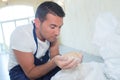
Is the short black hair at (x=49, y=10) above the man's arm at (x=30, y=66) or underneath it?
above

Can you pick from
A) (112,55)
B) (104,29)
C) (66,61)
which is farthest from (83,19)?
(66,61)

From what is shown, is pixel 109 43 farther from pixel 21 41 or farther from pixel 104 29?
pixel 21 41

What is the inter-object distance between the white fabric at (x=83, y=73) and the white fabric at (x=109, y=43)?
0.14m

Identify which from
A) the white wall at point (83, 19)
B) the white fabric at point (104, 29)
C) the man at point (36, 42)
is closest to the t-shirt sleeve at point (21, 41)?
the man at point (36, 42)

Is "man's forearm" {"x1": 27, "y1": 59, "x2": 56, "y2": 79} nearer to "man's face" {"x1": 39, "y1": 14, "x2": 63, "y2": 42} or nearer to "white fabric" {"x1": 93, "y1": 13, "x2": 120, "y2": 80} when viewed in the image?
"man's face" {"x1": 39, "y1": 14, "x2": 63, "y2": 42}

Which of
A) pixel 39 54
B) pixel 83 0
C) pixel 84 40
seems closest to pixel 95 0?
pixel 83 0

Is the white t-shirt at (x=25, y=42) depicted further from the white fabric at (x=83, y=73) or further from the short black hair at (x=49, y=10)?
the white fabric at (x=83, y=73)

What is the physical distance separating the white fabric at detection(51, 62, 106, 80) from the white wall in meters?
1.01

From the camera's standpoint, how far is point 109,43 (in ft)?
4.09

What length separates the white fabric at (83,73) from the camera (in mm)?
1025

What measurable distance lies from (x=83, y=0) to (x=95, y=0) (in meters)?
0.37

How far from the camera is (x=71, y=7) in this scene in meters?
3.34

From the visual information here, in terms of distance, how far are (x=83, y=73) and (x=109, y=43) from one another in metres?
0.32

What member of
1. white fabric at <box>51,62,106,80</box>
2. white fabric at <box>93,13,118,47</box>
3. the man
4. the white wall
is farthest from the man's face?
the white wall
